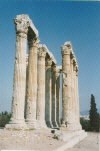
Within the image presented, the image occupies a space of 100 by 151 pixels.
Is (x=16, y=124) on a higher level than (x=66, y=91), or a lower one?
lower

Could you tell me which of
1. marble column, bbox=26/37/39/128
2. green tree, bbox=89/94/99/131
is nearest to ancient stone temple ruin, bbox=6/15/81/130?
marble column, bbox=26/37/39/128

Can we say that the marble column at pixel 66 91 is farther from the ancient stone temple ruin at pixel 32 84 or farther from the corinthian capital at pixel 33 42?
the corinthian capital at pixel 33 42

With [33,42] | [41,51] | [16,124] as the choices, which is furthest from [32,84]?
[41,51]

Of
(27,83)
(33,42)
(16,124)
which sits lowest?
(16,124)

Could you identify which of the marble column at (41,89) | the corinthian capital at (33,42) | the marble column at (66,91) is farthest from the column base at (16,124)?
the corinthian capital at (33,42)

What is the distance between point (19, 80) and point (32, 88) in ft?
15.9

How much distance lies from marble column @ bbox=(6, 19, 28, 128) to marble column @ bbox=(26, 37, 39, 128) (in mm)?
3952

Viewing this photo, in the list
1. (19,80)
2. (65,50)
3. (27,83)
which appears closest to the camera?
(19,80)

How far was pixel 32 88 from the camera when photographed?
27312mm

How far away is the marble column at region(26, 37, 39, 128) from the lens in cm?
2608

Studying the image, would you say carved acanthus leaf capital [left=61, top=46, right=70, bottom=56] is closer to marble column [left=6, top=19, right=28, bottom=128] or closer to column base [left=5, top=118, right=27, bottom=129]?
marble column [left=6, top=19, right=28, bottom=128]

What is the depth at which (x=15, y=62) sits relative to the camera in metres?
23.3

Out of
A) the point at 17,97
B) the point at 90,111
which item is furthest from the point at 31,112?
the point at 90,111

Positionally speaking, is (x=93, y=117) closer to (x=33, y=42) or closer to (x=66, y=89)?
(x=66, y=89)
